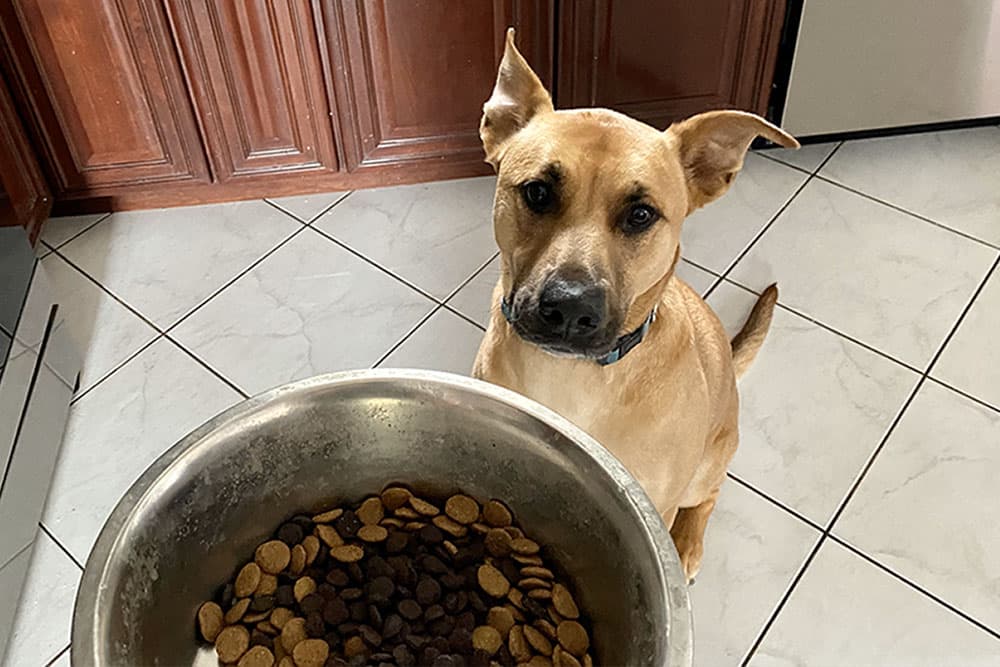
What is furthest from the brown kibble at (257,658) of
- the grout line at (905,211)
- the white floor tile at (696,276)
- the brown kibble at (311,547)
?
the grout line at (905,211)

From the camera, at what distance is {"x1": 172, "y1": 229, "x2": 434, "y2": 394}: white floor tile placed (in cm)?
199

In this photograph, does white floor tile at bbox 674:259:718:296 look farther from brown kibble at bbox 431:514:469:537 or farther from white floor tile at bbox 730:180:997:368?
brown kibble at bbox 431:514:469:537

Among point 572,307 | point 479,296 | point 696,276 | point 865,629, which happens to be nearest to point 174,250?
point 479,296

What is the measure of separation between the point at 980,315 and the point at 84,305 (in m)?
1.88

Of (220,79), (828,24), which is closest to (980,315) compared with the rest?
(828,24)

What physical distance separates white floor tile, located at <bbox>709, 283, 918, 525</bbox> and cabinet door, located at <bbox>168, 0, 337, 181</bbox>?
3.15ft

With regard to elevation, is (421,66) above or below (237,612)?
above

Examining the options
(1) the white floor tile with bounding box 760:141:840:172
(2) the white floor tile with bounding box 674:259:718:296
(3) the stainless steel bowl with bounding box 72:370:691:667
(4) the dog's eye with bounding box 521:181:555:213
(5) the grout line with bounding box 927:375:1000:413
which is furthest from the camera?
(1) the white floor tile with bounding box 760:141:840:172

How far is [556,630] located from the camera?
1122 mm

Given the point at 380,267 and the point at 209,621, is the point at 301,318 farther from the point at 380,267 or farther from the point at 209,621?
the point at 209,621

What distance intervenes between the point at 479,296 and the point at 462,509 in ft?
3.12

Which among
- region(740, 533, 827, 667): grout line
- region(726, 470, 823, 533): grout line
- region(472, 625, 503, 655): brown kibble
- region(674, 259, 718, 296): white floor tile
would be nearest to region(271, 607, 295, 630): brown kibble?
region(472, 625, 503, 655): brown kibble

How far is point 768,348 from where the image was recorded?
1996 millimetres

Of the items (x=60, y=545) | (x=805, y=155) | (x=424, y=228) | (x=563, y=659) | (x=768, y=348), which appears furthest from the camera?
(x=805, y=155)
